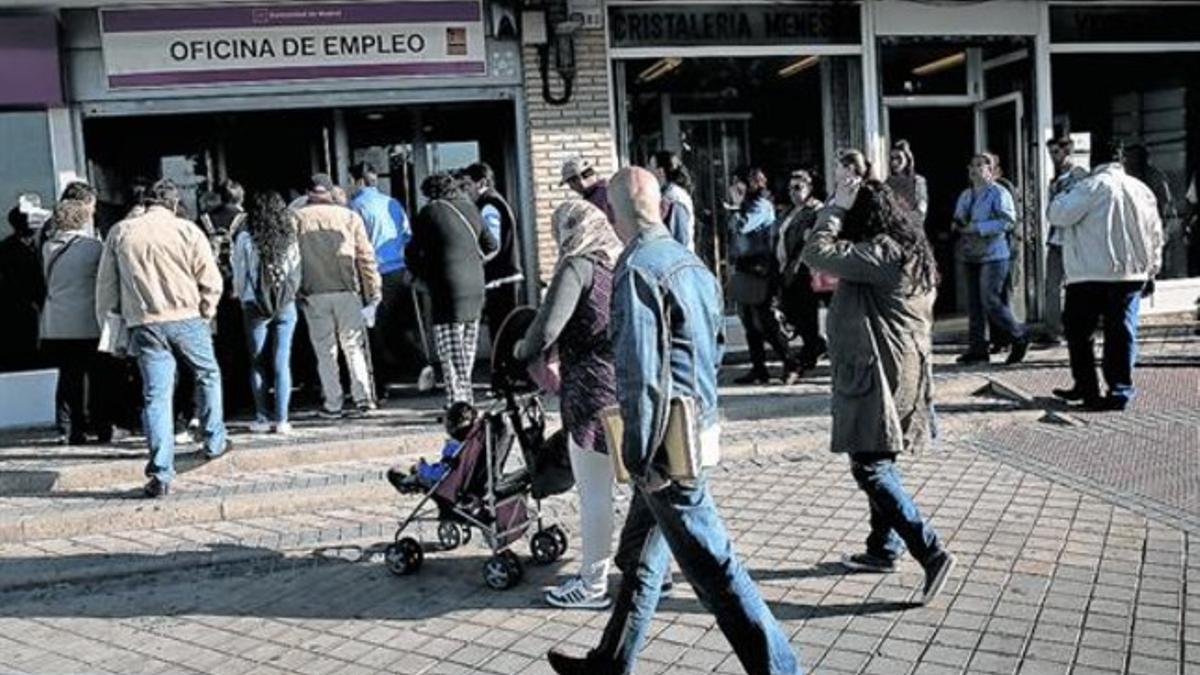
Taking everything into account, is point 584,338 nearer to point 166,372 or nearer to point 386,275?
point 166,372

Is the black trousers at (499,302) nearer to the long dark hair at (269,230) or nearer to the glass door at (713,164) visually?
the long dark hair at (269,230)

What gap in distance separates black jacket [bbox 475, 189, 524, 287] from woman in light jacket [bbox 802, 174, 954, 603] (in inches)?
165

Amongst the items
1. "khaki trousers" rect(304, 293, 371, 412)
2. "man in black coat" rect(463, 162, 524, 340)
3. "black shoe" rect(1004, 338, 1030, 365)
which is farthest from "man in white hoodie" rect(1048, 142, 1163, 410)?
"khaki trousers" rect(304, 293, 371, 412)

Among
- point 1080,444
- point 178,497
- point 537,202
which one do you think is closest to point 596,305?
point 178,497

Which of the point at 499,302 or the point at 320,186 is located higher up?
the point at 320,186

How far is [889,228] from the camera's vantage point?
16.7 ft

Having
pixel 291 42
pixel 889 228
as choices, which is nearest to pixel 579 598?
pixel 889 228

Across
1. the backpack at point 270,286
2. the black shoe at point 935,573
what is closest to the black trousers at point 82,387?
the backpack at point 270,286

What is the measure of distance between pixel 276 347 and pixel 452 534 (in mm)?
3032

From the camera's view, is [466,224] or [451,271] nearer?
[451,271]

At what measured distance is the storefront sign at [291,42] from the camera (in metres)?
9.84

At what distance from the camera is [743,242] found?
973 cm

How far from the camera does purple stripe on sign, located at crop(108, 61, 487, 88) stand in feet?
32.4

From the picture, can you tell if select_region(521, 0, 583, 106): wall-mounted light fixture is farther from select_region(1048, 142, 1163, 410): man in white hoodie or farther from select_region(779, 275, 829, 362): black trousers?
select_region(1048, 142, 1163, 410): man in white hoodie
